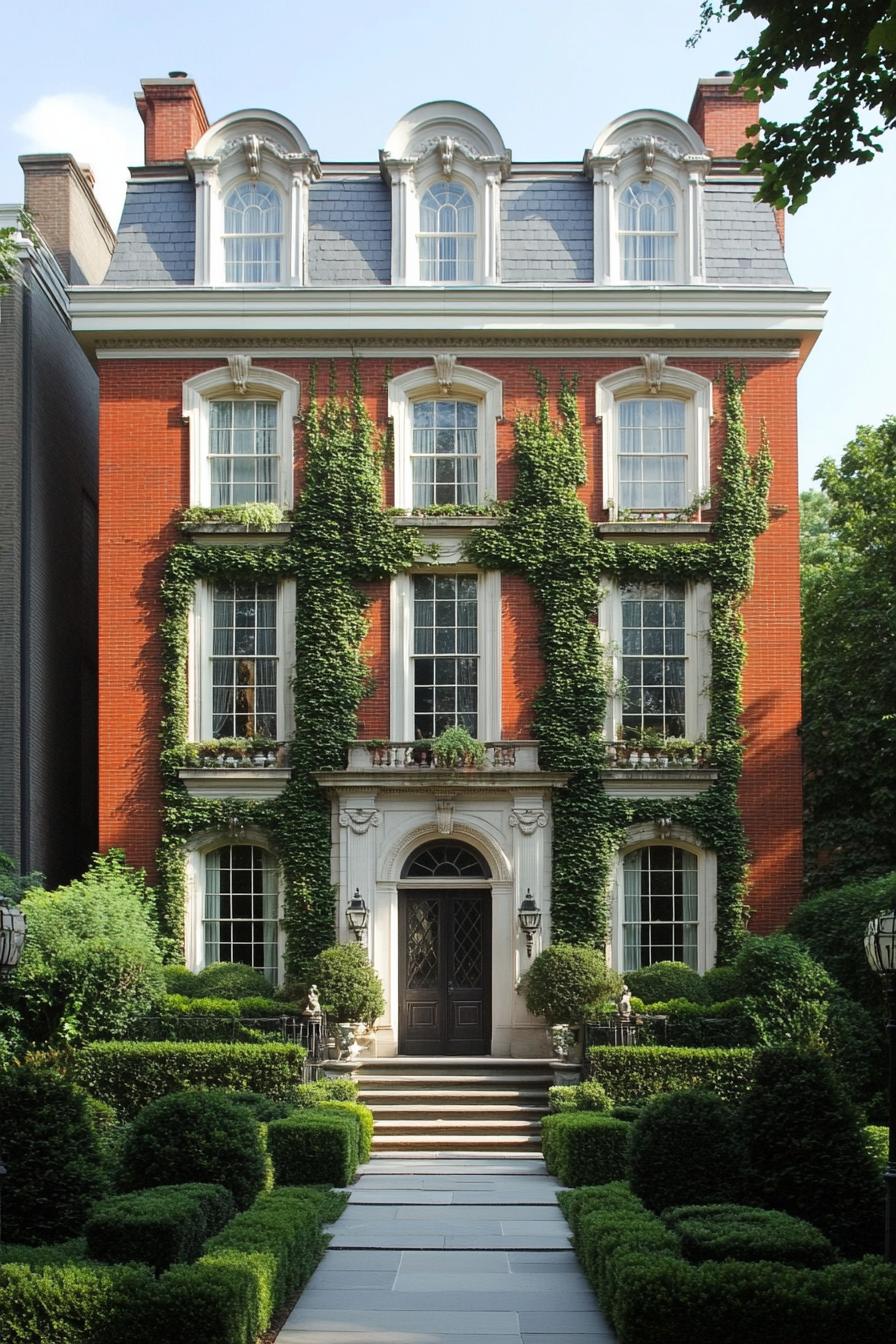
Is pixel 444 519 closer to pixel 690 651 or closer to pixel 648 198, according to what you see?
pixel 690 651

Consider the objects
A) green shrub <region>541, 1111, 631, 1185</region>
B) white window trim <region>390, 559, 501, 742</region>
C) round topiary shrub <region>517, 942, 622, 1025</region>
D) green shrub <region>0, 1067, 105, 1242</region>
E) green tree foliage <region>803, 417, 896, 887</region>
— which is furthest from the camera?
green tree foliage <region>803, 417, 896, 887</region>

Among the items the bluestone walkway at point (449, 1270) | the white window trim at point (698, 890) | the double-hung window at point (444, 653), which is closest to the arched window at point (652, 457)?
the double-hung window at point (444, 653)

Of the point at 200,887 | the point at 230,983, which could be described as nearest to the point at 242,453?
the point at 200,887

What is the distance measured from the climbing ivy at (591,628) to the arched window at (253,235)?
15.8 feet

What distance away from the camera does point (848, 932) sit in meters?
24.7

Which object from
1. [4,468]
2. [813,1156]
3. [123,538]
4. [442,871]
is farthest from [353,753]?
[813,1156]

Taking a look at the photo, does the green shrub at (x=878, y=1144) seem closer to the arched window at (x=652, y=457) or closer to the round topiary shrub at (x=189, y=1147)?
the round topiary shrub at (x=189, y=1147)

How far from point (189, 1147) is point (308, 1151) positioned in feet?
13.7

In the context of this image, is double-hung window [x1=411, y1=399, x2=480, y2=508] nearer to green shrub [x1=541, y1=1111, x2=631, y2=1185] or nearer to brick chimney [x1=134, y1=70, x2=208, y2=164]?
brick chimney [x1=134, y1=70, x2=208, y2=164]

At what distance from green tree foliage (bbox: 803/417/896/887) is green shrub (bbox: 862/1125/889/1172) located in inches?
389

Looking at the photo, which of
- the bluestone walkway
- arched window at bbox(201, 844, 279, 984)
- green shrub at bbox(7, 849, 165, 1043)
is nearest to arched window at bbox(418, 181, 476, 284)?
arched window at bbox(201, 844, 279, 984)

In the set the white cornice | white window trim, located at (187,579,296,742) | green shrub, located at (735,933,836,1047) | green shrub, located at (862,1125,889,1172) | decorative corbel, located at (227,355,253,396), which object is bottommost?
green shrub, located at (862,1125,889,1172)

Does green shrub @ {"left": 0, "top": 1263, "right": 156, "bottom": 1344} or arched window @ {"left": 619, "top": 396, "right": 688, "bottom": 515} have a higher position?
arched window @ {"left": 619, "top": 396, "right": 688, "bottom": 515}

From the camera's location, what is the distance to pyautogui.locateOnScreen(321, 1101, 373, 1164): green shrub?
20594mm
